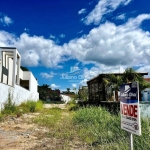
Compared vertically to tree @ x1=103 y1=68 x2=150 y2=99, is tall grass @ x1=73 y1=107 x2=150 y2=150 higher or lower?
lower

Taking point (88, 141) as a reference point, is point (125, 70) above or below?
above

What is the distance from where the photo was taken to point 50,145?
15.9 ft

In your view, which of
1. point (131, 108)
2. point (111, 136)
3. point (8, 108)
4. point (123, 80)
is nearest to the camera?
point (131, 108)

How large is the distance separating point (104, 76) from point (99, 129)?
407 inches

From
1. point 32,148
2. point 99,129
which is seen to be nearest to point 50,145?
point 32,148

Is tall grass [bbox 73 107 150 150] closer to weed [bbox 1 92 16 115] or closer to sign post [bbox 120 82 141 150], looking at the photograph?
sign post [bbox 120 82 141 150]

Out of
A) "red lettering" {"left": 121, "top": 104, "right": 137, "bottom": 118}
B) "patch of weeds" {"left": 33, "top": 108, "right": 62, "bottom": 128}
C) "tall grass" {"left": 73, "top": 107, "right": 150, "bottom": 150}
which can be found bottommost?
"patch of weeds" {"left": 33, "top": 108, "right": 62, "bottom": 128}

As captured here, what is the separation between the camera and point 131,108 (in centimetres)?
275

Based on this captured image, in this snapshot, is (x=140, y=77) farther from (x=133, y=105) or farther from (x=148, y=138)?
(x=133, y=105)

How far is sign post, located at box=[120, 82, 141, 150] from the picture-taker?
103 inches

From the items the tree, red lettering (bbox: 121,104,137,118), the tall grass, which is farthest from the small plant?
red lettering (bbox: 121,104,137,118)

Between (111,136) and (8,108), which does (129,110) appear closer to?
(111,136)

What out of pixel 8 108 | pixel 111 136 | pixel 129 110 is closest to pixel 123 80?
pixel 8 108

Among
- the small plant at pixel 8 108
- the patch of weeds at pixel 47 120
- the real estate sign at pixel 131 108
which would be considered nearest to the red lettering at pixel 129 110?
the real estate sign at pixel 131 108
